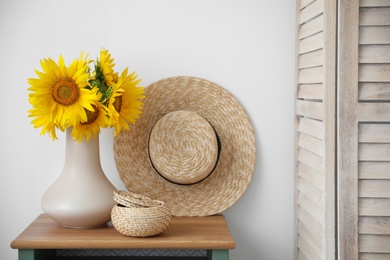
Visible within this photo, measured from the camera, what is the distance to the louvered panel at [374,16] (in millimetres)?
1894

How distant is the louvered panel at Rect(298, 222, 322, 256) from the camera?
6.84 feet

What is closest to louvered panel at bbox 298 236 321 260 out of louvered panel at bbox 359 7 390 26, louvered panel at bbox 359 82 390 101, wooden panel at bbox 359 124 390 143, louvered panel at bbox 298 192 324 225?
louvered panel at bbox 298 192 324 225

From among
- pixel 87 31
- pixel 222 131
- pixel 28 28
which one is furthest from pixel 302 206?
pixel 28 28

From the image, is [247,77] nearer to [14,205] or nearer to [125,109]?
[125,109]

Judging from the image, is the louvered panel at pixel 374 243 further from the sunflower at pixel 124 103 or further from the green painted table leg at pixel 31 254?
the green painted table leg at pixel 31 254

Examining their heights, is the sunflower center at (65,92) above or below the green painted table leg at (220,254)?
above

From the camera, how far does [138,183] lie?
7.94 feet

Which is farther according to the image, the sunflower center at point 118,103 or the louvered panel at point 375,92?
the sunflower center at point 118,103

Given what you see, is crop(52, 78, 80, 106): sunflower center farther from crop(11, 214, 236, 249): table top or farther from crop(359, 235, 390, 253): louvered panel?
crop(359, 235, 390, 253): louvered panel

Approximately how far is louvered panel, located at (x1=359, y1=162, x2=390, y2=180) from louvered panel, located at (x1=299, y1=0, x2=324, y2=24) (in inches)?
20.4

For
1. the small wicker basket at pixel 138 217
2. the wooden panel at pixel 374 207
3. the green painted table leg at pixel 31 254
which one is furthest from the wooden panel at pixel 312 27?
the green painted table leg at pixel 31 254

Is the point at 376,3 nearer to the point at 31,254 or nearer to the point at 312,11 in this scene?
the point at 312,11

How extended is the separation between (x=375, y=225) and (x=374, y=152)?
222mm

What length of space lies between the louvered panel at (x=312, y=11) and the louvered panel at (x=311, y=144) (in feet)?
1.39
